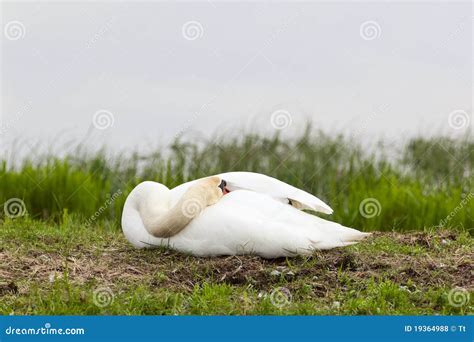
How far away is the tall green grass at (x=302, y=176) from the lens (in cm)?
976

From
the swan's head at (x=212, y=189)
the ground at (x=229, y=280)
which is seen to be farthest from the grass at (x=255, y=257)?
the swan's head at (x=212, y=189)

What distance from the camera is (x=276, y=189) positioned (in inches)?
294

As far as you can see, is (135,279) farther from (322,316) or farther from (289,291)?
(322,316)

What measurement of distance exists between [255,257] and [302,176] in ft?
13.2

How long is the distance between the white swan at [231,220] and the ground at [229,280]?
116 millimetres

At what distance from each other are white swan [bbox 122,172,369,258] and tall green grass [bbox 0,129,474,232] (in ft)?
7.16

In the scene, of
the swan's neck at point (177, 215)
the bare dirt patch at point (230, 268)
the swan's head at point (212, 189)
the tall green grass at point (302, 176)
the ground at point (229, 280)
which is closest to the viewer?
the ground at point (229, 280)

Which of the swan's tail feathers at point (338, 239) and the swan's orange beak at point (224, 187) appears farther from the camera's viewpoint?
the swan's orange beak at point (224, 187)

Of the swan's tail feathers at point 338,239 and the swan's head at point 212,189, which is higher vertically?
the swan's head at point 212,189

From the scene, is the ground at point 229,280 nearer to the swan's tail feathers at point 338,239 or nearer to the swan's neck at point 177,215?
the swan's tail feathers at point 338,239

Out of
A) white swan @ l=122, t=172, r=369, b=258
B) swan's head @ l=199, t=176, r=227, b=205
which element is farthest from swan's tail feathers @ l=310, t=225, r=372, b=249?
swan's head @ l=199, t=176, r=227, b=205

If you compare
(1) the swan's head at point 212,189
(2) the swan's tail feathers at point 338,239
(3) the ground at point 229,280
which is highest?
(1) the swan's head at point 212,189

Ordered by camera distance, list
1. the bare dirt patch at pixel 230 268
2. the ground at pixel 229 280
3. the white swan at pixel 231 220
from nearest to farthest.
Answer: the ground at pixel 229 280 < the bare dirt patch at pixel 230 268 < the white swan at pixel 231 220

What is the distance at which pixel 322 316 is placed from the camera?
5312 millimetres
